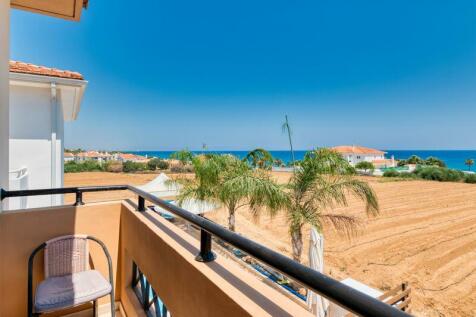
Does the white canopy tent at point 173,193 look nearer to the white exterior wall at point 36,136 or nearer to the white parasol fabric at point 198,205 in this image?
the white parasol fabric at point 198,205

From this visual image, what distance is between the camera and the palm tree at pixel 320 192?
5.46 m

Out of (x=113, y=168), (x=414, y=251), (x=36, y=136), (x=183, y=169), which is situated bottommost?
(x=414, y=251)

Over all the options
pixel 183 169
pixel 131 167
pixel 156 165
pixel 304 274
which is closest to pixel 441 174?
pixel 183 169

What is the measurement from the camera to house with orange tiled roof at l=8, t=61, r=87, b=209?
4.19 metres

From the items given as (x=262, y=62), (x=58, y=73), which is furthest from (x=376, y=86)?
(x=58, y=73)

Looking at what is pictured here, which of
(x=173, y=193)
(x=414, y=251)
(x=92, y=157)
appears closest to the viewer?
(x=414, y=251)

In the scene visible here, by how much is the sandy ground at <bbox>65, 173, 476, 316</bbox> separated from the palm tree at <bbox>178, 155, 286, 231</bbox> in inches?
46.0

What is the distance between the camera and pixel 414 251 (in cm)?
710

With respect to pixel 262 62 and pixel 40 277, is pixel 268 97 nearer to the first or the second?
pixel 262 62

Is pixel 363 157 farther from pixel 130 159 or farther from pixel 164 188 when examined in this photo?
pixel 164 188

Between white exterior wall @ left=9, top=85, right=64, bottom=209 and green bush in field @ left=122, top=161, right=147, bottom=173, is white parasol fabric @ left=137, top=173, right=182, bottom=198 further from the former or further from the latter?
green bush in field @ left=122, top=161, right=147, bottom=173

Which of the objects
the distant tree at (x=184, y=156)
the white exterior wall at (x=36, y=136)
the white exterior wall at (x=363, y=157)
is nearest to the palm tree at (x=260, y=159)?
the distant tree at (x=184, y=156)

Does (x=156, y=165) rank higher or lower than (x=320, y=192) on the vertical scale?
lower

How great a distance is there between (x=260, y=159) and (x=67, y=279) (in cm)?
576
